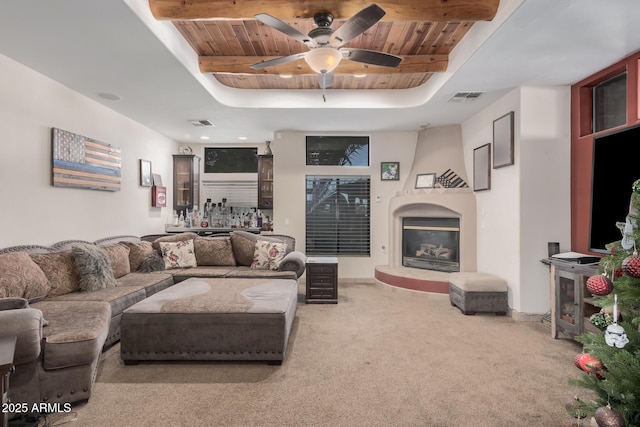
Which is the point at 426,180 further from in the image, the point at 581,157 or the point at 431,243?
the point at 581,157

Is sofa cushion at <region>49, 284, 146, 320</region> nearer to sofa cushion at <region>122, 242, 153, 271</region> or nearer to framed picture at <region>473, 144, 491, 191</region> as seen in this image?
sofa cushion at <region>122, 242, 153, 271</region>

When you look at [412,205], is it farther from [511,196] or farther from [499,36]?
[499,36]

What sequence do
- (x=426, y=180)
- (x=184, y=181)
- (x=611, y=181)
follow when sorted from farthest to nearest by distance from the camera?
(x=184, y=181) → (x=426, y=180) → (x=611, y=181)

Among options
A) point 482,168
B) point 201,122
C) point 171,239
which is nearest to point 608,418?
point 482,168

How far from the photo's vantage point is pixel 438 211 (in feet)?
17.9

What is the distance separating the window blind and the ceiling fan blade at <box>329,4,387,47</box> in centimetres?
462

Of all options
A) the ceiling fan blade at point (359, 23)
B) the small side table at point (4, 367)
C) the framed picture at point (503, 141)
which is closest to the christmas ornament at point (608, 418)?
the ceiling fan blade at point (359, 23)

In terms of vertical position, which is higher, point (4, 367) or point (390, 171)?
point (390, 171)

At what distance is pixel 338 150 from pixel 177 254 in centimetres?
325

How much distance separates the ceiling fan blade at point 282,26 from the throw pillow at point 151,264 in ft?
11.0

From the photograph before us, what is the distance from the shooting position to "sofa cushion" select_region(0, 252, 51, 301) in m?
2.72

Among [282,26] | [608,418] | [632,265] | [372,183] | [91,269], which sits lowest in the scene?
[608,418]

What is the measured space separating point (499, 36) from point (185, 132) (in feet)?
16.6

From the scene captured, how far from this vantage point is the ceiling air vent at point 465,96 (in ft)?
13.6
